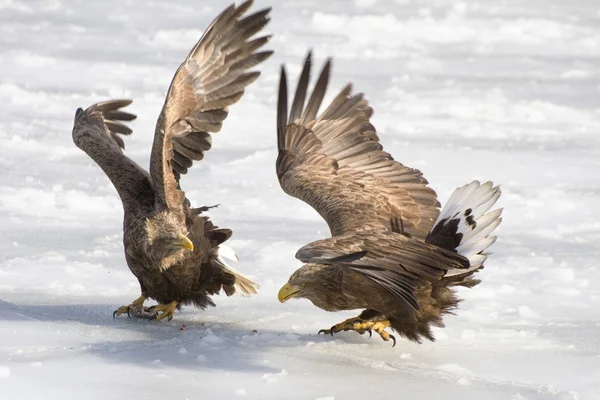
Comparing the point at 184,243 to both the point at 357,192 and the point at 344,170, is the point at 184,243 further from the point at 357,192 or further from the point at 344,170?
the point at 344,170

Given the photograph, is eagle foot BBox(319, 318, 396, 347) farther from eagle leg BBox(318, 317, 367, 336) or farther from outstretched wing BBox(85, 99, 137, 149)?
outstretched wing BBox(85, 99, 137, 149)

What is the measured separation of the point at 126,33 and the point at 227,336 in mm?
9174

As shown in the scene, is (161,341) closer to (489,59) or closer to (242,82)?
(242,82)

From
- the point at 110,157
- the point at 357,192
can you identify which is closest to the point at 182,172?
the point at 110,157

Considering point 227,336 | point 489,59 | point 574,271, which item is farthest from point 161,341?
point 489,59

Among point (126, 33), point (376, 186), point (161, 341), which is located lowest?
point (161, 341)

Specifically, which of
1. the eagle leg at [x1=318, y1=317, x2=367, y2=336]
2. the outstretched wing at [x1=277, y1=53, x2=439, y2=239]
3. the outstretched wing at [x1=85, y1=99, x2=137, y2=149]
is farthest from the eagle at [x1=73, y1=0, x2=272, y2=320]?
the eagle leg at [x1=318, y1=317, x2=367, y2=336]

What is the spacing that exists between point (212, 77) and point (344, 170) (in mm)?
874

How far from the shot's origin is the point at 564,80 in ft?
36.9

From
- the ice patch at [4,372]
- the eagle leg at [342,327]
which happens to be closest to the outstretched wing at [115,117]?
the eagle leg at [342,327]

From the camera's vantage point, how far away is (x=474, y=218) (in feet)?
15.4

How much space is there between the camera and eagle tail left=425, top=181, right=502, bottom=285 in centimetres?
465

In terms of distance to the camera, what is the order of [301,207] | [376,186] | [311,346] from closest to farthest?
1. [311,346]
2. [376,186]
3. [301,207]

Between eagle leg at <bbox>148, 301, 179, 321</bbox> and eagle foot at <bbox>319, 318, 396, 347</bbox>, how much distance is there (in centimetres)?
85
